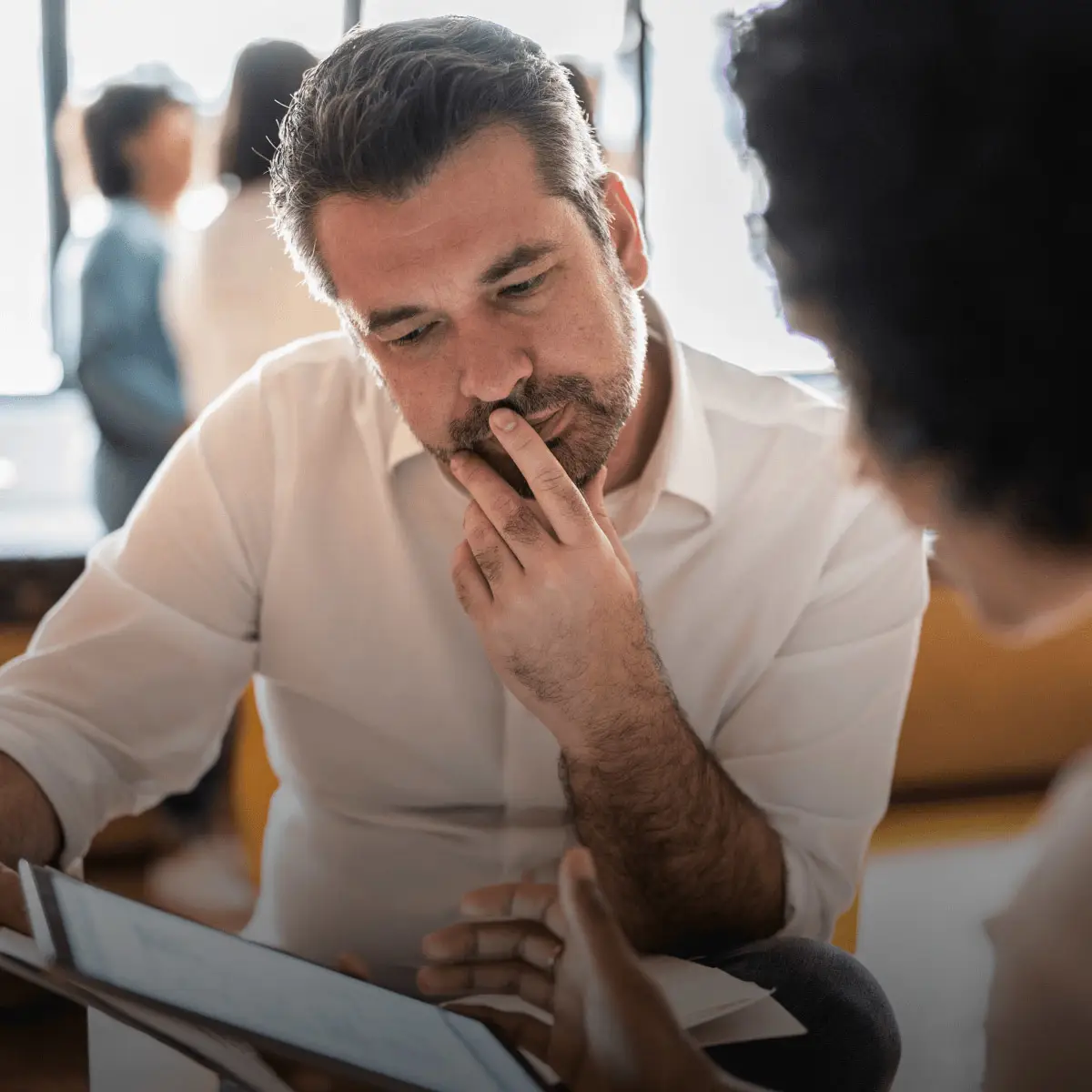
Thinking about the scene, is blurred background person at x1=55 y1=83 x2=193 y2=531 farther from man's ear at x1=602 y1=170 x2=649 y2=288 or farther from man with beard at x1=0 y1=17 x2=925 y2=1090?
man's ear at x1=602 y1=170 x2=649 y2=288

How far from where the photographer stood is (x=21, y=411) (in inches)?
40.2

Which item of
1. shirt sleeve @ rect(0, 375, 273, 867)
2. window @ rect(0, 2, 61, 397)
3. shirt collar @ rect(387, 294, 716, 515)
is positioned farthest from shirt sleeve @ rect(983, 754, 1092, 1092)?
window @ rect(0, 2, 61, 397)

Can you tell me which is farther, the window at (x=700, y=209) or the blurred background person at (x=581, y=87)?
the window at (x=700, y=209)

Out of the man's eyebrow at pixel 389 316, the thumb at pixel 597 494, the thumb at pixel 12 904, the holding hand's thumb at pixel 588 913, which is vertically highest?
the man's eyebrow at pixel 389 316

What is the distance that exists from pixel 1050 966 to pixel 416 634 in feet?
1.64

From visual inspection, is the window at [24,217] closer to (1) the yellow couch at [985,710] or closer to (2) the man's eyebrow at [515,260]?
(2) the man's eyebrow at [515,260]

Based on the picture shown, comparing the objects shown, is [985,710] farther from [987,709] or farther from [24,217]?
[24,217]

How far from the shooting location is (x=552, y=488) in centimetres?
70

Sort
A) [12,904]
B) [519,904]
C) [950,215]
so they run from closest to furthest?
1. [950,215]
2. [12,904]
3. [519,904]

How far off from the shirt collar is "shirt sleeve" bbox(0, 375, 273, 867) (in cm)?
11

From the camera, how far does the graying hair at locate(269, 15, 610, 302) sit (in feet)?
2.18

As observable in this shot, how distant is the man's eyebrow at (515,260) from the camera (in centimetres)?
69

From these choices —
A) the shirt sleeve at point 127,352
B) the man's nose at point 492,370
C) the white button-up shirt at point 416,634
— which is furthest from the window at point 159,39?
the man's nose at point 492,370

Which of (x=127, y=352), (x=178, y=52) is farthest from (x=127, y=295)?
(x=178, y=52)
